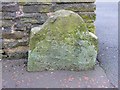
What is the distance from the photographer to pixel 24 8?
18.1 ft

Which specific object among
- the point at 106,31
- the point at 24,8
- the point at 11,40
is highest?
the point at 24,8

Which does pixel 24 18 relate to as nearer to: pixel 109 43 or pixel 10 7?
pixel 10 7

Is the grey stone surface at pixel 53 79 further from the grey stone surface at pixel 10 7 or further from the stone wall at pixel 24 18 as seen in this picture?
the grey stone surface at pixel 10 7

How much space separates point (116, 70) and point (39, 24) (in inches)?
54.8

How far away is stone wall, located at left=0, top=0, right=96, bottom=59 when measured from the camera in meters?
5.51

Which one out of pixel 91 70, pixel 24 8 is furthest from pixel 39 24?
pixel 91 70

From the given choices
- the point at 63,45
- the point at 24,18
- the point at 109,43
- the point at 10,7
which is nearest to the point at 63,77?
the point at 63,45

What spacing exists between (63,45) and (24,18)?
35.1 inches

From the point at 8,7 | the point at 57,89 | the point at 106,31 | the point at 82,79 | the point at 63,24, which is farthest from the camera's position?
the point at 106,31

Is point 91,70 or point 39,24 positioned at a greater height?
point 39,24

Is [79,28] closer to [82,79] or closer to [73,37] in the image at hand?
[73,37]

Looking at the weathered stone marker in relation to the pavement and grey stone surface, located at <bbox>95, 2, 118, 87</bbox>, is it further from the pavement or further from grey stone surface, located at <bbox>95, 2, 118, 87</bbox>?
grey stone surface, located at <bbox>95, 2, 118, 87</bbox>

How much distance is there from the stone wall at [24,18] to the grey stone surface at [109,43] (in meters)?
0.58

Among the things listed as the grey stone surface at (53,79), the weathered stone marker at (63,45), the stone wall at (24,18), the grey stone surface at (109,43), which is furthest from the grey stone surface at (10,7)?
the grey stone surface at (109,43)
